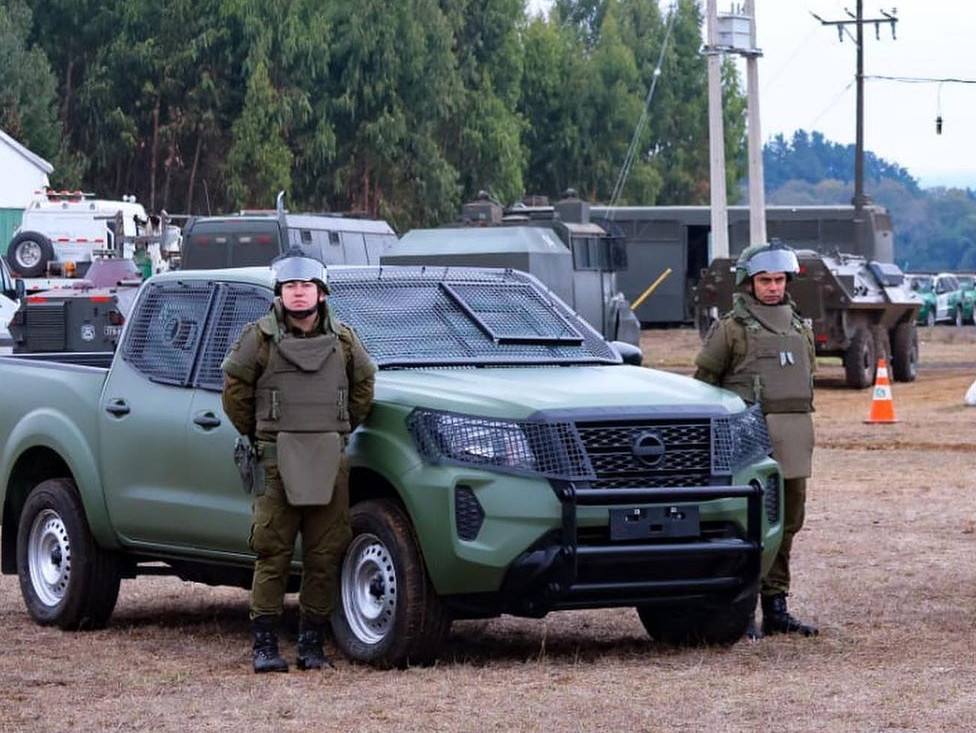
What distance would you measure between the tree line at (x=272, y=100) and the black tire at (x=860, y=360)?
104ft

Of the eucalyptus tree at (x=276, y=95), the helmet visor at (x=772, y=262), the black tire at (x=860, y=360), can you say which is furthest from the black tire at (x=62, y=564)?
the eucalyptus tree at (x=276, y=95)

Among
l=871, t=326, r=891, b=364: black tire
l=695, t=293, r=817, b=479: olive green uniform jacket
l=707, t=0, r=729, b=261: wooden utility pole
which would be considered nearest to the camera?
l=695, t=293, r=817, b=479: olive green uniform jacket

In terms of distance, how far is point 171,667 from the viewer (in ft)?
29.8

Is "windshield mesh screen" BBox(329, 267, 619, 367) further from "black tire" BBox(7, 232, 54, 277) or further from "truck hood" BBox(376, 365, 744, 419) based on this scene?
"black tire" BBox(7, 232, 54, 277)

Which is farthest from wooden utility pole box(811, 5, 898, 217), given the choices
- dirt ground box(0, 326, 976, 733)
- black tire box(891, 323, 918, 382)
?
dirt ground box(0, 326, 976, 733)

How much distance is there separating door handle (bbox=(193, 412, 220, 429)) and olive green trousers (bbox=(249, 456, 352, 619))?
2.29 ft

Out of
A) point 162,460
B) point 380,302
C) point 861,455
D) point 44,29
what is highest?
point 44,29

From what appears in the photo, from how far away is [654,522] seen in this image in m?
8.65

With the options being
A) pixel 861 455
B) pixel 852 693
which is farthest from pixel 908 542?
pixel 861 455

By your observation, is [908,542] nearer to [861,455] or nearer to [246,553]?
[246,553]

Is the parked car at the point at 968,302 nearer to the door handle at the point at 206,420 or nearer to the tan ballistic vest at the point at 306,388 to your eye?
the door handle at the point at 206,420

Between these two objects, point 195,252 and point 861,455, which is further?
point 195,252

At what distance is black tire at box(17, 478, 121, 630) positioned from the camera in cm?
1027

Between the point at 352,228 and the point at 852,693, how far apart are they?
26.9 meters
